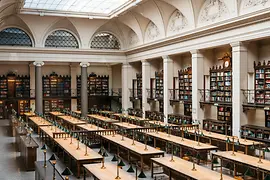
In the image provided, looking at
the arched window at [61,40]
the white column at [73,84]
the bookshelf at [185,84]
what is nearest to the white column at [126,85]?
the arched window at [61,40]

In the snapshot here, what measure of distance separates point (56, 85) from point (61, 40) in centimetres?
479

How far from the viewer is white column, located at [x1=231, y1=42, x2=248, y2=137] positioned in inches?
519

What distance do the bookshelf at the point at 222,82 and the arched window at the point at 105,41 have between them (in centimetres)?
952

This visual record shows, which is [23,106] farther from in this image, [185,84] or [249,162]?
[249,162]

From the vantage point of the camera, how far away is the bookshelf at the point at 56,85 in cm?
2562

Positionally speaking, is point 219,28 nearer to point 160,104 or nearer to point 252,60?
point 252,60

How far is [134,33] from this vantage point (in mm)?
22672

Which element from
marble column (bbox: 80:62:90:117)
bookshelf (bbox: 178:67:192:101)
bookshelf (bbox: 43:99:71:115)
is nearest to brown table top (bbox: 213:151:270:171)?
bookshelf (bbox: 178:67:192:101)

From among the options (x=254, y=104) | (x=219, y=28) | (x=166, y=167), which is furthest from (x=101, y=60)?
(x=166, y=167)

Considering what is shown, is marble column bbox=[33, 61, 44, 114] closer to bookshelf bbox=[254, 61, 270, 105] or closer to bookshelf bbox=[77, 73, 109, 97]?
bookshelf bbox=[77, 73, 109, 97]

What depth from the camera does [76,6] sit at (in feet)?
64.1

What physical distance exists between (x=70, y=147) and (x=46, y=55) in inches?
524

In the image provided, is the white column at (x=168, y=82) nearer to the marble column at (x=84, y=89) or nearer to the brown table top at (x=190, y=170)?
the marble column at (x=84, y=89)

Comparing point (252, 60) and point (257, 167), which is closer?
point (257, 167)
